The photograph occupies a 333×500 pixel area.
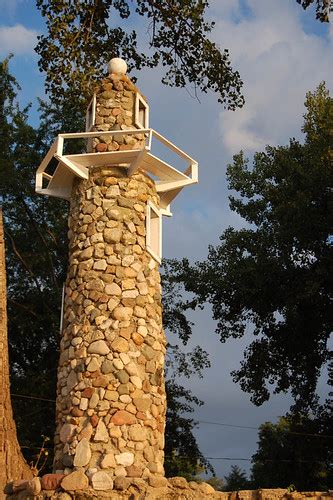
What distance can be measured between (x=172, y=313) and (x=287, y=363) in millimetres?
3836

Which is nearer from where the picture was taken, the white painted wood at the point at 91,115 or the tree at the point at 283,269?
the white painted wood at the point at 91,115

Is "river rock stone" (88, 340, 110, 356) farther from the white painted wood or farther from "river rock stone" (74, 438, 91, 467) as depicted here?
the white painted wood

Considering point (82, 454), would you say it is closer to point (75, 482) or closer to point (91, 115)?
point (75, 482)

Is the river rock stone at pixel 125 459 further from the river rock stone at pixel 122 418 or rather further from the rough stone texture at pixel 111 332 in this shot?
the river rock stone at pixel 122 418

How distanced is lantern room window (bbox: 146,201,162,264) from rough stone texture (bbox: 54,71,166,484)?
91 millimetres

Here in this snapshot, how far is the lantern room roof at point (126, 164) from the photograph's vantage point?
963 cm

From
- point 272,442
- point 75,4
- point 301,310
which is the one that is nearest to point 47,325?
point 301,310

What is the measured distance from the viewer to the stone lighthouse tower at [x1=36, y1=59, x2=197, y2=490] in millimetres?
8523

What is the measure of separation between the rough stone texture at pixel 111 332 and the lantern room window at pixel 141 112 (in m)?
0.11

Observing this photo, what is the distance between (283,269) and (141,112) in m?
11.5

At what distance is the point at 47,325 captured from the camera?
22.2 m

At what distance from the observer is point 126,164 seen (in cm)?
980

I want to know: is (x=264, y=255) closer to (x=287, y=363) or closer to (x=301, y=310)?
(x=301, y=310)

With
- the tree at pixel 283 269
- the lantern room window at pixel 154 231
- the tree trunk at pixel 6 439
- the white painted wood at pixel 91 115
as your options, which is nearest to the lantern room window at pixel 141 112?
the white painted wood at pixel 91 115
